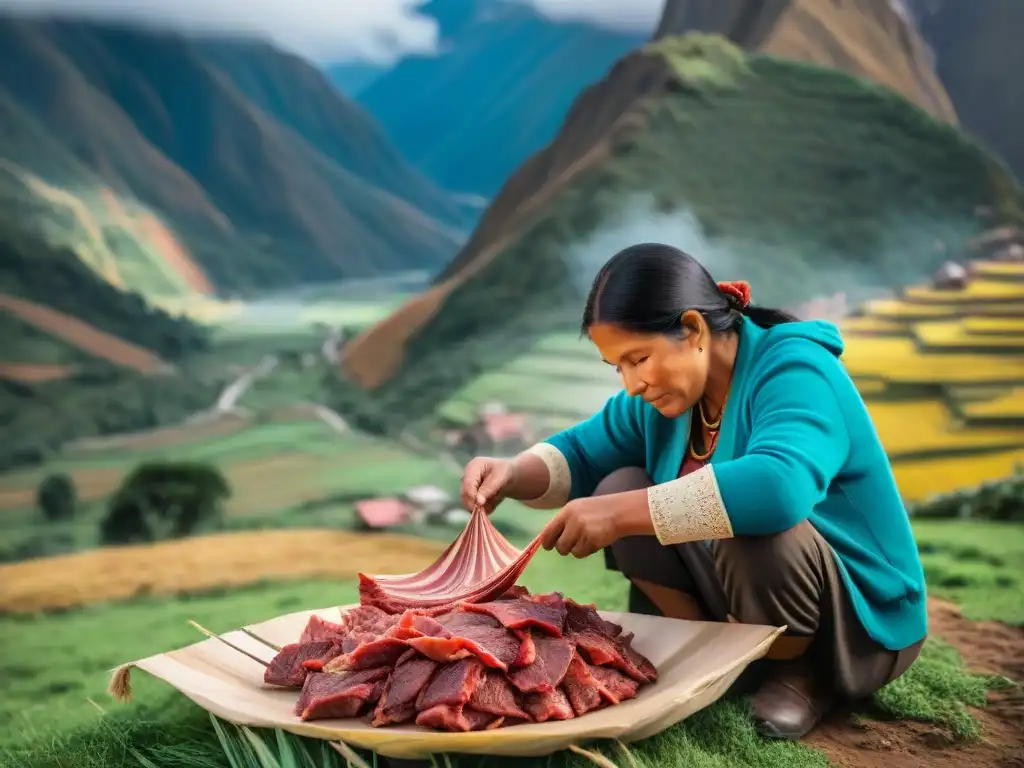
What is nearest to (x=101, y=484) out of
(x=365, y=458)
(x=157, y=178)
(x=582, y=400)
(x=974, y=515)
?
(x=365, y=458)

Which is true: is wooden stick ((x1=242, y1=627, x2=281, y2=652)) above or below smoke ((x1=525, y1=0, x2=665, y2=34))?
below

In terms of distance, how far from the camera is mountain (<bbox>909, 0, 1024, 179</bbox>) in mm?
7098

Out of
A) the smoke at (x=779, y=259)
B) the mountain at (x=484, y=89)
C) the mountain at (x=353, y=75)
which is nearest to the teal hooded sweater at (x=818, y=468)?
the smoke at (x=779, y=259)

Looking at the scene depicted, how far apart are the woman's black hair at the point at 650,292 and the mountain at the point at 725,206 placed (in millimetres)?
4050

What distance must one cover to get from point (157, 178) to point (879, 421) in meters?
4.89

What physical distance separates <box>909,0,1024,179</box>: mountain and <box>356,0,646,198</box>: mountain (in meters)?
2.06

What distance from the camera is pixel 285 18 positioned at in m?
7.22

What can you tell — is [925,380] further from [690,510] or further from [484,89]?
[690,510]

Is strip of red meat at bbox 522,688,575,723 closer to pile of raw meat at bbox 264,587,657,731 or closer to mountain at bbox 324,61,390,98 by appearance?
pile of raw meat at bbox 264,587,657,731

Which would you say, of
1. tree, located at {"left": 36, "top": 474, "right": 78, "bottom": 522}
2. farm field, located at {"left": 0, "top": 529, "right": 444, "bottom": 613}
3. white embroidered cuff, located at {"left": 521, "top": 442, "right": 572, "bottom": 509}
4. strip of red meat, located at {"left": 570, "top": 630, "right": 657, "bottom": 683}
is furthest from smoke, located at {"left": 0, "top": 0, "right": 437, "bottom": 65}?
strip of red meat, located at {"left": 570, "top": 630, "right": 657, "bottom": 683}

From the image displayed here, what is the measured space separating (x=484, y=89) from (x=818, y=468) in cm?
632

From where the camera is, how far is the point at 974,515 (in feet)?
19.5

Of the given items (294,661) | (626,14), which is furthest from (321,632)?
(626,14)

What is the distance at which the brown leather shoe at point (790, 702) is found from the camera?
256 centimetres
